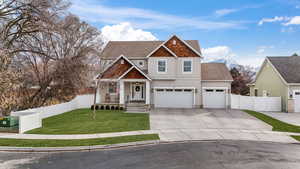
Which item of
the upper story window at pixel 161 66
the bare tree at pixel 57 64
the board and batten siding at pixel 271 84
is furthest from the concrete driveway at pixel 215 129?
the bare tree at pixel 57 64

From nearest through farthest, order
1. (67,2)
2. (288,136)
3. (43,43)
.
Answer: (288,136) < (67,2) < (43,43)

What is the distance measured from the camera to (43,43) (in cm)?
2006

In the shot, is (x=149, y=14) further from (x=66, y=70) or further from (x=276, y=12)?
(x=276, y=12)

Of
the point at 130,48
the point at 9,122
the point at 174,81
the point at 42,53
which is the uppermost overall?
the point at 130,48

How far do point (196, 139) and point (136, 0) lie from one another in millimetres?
14492

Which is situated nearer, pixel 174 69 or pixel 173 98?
pixel 174 69

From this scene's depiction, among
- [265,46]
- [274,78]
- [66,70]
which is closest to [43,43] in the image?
[66,70]

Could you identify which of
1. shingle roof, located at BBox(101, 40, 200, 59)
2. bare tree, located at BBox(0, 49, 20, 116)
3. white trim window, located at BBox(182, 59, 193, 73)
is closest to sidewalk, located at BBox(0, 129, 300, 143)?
bare tree, located at BBox(0, 49, 20, 116)

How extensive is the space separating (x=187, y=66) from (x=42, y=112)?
50.1ft

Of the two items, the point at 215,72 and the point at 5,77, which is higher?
the point at 215,72

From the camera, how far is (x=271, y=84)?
23359mm

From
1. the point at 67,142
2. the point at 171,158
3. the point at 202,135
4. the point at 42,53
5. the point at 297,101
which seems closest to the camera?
the point at 171,158

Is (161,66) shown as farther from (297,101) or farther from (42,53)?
(297,101)

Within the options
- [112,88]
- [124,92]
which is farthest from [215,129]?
[112,88]
